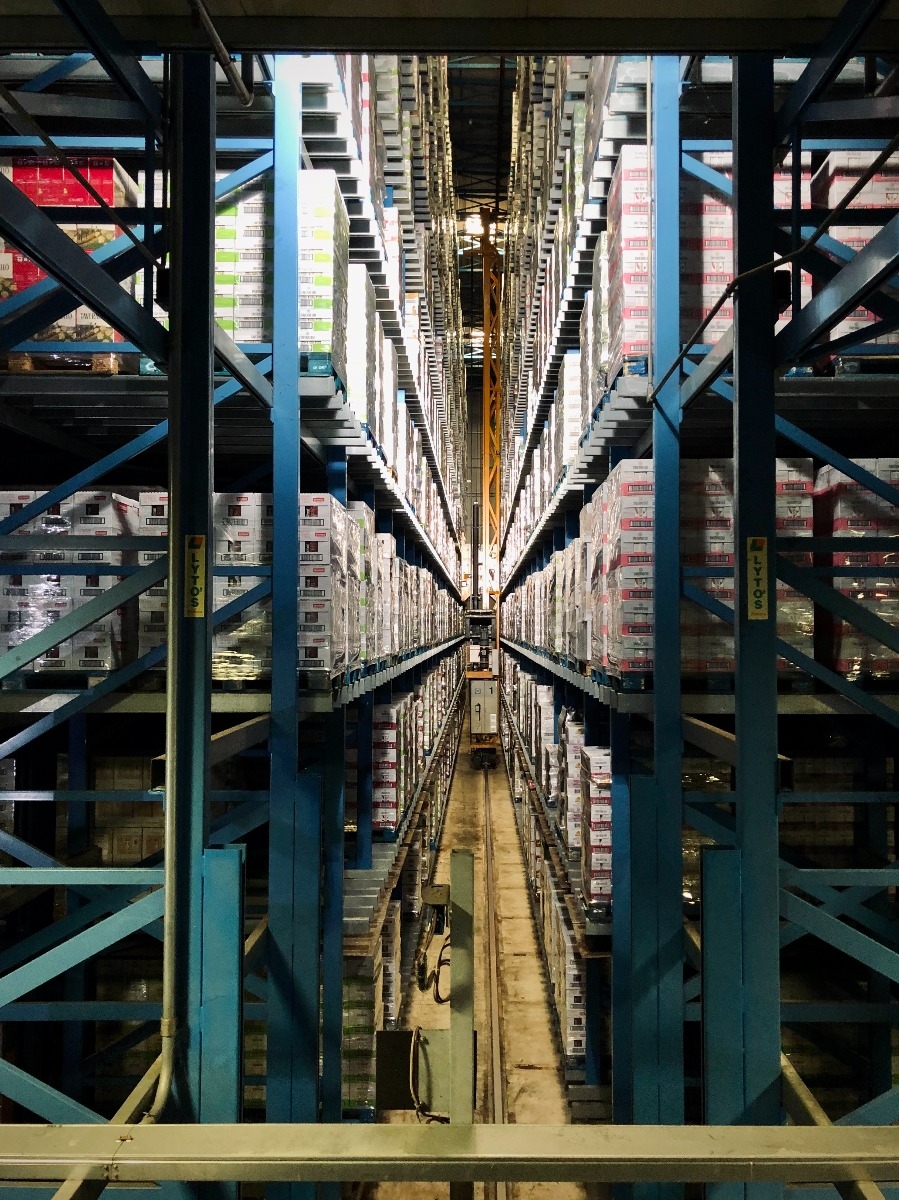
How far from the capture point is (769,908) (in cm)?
230

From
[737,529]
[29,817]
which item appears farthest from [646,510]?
[29,817]

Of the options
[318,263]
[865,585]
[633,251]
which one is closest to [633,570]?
[865,585]

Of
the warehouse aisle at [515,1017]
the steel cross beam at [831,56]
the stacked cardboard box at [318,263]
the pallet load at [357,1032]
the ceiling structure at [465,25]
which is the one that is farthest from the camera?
the pallet load at [357,1032]

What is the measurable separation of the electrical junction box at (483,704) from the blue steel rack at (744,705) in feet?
28.7

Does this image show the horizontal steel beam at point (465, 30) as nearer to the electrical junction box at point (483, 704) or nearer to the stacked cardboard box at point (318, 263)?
the stacked cardboard box at point (318, 263)

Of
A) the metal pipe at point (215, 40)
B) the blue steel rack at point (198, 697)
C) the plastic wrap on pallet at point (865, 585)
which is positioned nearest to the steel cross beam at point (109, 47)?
the blue steel rack at point (198, 697)

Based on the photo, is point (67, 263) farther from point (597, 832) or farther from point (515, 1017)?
point (515, 1017)

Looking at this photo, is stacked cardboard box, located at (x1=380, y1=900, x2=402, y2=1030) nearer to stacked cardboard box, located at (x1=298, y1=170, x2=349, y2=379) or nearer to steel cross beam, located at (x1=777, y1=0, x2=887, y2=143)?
stacked cardboard box, located at (x1=298, y1=170, x2=349, y2=379)

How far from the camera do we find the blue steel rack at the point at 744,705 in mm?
2266

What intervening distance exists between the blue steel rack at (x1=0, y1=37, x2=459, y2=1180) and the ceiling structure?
19 centimetres

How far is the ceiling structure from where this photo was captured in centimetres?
201

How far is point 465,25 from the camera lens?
207cm

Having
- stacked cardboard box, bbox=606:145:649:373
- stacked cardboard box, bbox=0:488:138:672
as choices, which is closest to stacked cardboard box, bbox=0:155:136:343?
stacked cardboard box, bbox=0:488:138:672

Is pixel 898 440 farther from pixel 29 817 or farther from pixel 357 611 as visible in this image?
pixel 29 817
